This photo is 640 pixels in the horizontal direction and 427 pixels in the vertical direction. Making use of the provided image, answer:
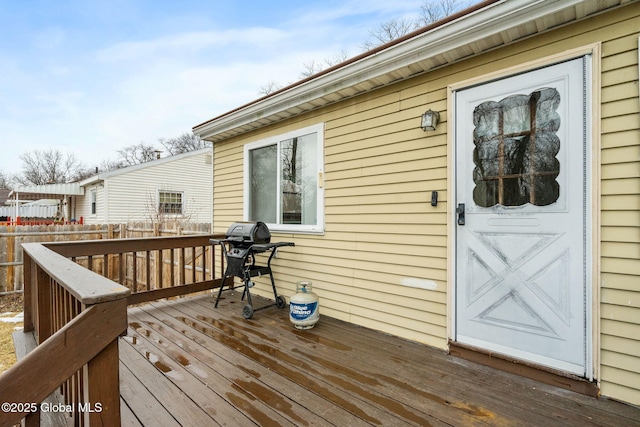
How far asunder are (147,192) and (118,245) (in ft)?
35.0

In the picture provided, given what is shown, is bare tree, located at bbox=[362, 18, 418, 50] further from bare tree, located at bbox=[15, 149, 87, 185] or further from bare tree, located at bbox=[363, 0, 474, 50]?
bare tree, located at bbox=[15, 149, 87, 185]

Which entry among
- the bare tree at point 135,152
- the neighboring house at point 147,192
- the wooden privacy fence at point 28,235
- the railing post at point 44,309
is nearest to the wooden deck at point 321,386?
the railing post at point 44,309

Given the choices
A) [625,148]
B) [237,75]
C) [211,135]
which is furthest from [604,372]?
[237,75]

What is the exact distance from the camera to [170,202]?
45.8 feet

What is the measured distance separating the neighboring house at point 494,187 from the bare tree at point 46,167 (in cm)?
3430

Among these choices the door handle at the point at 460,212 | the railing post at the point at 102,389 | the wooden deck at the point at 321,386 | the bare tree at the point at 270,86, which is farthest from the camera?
the bare tree at the point at 270,86

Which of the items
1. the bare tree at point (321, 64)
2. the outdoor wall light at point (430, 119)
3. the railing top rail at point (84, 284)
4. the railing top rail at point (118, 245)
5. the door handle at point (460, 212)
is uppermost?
the bare tree at point (321, 64)

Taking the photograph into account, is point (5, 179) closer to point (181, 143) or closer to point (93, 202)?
point (181, 143)

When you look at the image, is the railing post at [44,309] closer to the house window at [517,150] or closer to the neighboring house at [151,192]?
the house window at [517,150]

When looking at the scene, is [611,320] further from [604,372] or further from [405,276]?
[405,276]

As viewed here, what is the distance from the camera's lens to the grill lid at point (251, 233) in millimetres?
3838

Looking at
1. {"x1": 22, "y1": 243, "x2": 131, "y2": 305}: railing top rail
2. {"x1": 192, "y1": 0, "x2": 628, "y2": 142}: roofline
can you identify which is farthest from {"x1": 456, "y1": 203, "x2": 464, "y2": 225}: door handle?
{"x1": 22, "y1": 243, "x2": 131, "y2": 305}: railing top rail

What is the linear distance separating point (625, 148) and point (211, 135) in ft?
16.2

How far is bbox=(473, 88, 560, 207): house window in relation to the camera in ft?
7.41
